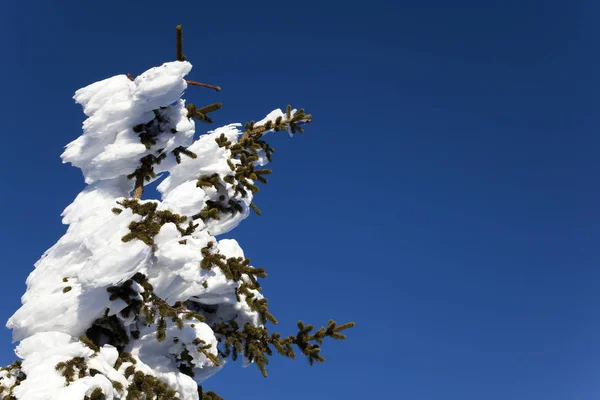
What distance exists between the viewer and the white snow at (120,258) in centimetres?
682

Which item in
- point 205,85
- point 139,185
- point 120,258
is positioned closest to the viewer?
point 120,258

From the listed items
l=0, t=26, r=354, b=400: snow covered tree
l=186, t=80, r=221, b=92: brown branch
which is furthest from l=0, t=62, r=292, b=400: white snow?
l=186, t=80, r=221, b=92: brown branch

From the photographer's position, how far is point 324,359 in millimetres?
9234

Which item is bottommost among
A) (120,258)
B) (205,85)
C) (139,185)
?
(120,258)

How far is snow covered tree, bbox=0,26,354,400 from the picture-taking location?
6.90 meters

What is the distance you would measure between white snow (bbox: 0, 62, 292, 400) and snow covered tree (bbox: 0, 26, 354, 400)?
0.02m

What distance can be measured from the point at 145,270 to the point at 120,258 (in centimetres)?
102

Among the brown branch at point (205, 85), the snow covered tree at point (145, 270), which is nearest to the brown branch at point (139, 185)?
the snow covered tree at point (145, 270)

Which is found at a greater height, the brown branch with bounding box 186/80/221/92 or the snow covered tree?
the brown branch with bounding box 186/80/221/92

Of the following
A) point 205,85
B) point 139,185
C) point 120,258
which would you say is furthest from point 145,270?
point 205,85

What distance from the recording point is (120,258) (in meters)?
6.77

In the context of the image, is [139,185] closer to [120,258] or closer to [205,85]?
[205,85]

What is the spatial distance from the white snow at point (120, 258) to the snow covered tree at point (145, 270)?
2 cm

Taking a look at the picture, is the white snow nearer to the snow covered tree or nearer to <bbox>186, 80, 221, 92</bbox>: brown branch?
the snow covered tree
